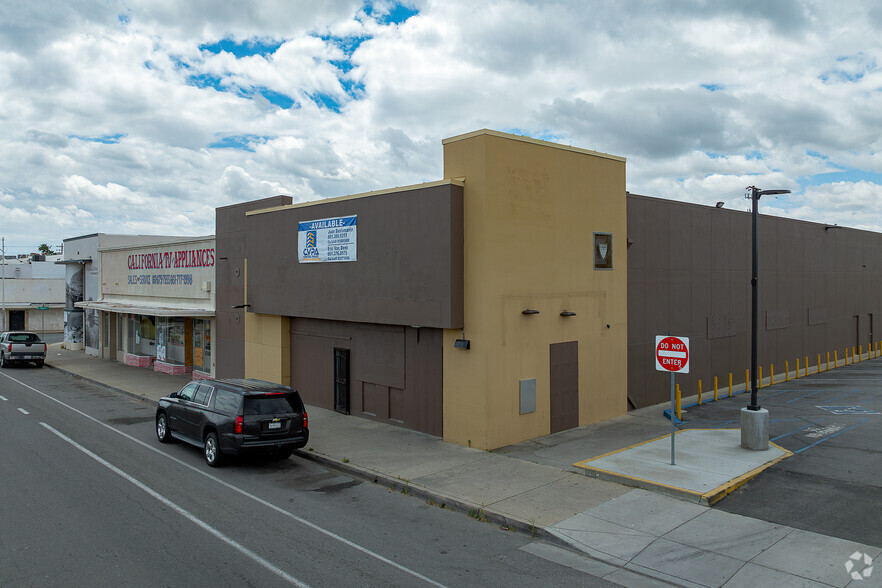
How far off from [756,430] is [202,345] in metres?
21.8

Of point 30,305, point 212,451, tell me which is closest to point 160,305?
point 212,451

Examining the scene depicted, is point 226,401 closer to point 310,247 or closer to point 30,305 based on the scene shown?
point 310,247

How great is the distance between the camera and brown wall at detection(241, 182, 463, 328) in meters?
14.1

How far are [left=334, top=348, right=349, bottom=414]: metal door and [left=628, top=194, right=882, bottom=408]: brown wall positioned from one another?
333 inches

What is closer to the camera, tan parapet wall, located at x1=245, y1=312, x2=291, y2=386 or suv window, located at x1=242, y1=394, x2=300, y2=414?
suv window, located at x1=242, y1=394, x2=300, y2=414

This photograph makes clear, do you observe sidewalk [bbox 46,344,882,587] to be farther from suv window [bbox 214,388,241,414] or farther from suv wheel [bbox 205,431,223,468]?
suv window [bbox 214,388,241,414]

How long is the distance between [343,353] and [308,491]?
7.38m

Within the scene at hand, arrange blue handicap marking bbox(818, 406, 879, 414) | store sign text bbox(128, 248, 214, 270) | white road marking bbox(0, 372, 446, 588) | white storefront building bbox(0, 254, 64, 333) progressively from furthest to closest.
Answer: white storefront building bbox(0, 254, 64, 333) → store sign text bbox(128, 248, 214, 270) → blue handicap marking bbox(818, 406, 879, 414) → white road marking bbox(0, 372, 446, 588)

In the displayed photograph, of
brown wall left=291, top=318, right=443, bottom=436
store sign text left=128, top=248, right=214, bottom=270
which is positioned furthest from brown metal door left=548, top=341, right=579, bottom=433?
store sign text left=128, top=248, right=214, bottom=270

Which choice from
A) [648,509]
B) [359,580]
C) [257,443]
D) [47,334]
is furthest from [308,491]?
[47,334]

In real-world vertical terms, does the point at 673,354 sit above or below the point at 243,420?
above

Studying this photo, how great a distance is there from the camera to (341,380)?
18.2m

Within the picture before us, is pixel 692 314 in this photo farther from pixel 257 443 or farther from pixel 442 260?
pixel 257 443

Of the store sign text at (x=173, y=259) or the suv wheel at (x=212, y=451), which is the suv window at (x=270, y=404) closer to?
the suv wheel at (x=212, y=451)
